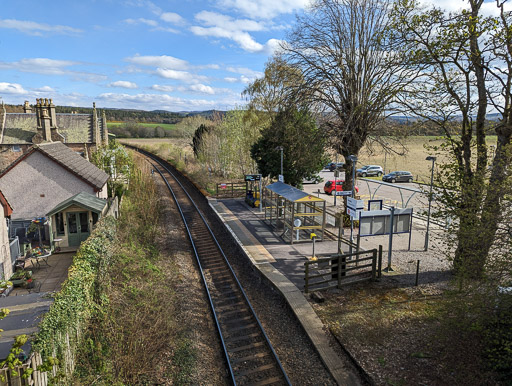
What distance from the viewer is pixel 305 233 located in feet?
64.9

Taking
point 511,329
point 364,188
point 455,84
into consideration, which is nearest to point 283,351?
point 511,329

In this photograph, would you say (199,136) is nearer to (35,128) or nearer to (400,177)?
(35,128)

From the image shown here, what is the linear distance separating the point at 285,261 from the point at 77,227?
461 inches

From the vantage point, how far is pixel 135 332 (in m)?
9.42

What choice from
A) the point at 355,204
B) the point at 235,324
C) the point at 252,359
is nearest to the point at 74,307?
the point at 252,359

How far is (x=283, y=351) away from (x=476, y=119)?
10.9 metres

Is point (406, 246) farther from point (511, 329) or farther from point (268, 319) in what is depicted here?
point (511, 329)

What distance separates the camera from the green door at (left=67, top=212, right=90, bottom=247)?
18.9 m

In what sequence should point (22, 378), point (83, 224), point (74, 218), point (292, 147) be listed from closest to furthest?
point (22, 378) < point (74, 218) < point (83, 224) < point (292, 147)

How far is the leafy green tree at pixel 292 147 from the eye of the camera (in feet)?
83.7

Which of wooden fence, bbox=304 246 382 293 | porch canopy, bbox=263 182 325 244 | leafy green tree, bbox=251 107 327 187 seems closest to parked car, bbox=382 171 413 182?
leafy green tree, bbox=251 107 327 187

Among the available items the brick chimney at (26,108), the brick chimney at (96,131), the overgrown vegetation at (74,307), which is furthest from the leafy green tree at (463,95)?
the brick chimney at (26,108)

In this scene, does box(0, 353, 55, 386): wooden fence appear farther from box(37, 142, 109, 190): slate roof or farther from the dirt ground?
box(37, 142, 109, 190): slate roof

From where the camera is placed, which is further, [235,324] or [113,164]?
[113,164]
